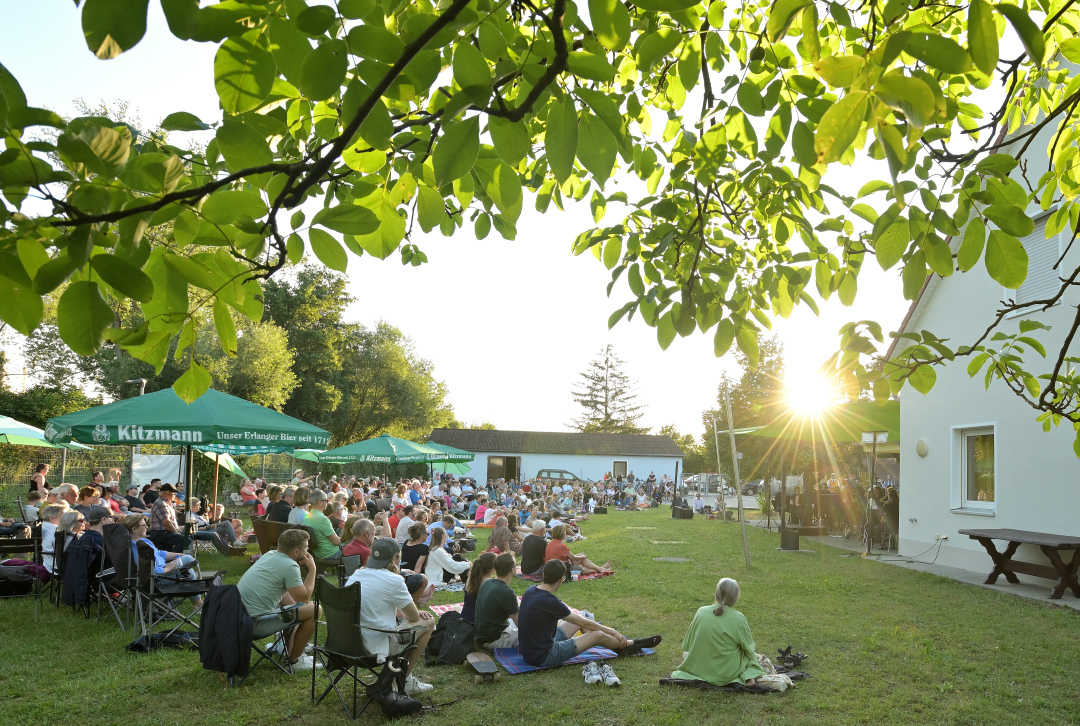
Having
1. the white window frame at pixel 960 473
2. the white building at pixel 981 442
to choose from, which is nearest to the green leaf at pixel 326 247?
the white building at pixel 981 442

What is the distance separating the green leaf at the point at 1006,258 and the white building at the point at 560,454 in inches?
1867

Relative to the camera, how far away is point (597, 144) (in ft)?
4.17

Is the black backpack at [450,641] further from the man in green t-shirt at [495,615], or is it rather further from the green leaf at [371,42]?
the green leaf at [371,42]

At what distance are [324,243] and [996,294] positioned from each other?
12863mm

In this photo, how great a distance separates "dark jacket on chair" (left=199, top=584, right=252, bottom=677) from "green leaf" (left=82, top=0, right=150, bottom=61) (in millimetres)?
5799

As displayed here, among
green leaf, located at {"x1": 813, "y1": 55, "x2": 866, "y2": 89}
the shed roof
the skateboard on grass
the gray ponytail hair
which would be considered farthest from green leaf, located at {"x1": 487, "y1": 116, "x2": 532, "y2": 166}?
the shed roof

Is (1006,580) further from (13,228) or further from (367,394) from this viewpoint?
(367,394)

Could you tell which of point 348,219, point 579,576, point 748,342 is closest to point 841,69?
point 348,219

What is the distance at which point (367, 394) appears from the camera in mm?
51000

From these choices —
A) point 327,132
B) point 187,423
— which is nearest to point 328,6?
point 327,132

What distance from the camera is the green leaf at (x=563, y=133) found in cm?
126

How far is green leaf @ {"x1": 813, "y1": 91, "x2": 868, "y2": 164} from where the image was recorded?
3.19ft

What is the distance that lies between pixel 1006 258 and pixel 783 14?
117cm

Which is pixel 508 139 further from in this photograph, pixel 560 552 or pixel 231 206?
pixel 560 552
